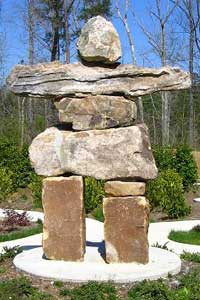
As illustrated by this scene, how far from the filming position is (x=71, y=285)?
5.68 metres

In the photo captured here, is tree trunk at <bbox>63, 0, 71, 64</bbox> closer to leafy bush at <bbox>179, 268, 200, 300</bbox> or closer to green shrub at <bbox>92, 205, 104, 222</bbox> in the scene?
green shrub at <bbox>92, 205, 104, 222</bbox>

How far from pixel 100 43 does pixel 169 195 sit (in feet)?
18.8

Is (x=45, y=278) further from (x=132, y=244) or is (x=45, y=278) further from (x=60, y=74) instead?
(x=60, y=74)

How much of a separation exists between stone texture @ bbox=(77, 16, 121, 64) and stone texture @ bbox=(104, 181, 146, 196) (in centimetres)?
138

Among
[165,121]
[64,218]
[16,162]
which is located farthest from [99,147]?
[165,121]

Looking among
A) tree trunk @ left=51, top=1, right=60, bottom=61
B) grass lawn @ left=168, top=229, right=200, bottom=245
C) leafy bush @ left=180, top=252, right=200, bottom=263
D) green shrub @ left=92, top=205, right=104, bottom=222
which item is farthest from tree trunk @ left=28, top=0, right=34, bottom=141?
leafy bush @ left=180, top=252, right=200, bottom=263

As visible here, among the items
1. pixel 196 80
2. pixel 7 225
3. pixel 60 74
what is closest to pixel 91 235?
pixel 7 225

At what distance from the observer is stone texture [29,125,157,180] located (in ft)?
20.3

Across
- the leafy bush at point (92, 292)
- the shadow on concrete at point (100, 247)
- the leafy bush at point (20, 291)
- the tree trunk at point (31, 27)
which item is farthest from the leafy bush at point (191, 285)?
the tree trunk at point (31, 27)

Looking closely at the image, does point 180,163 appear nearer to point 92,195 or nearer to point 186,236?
point 92,195

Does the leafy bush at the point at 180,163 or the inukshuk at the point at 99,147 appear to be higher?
the inukshuk at the point at 99,147

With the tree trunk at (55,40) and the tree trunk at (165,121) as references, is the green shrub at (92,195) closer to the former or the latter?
the tree trunk at (165,121)

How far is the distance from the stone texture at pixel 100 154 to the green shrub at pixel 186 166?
820cm

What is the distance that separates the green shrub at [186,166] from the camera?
47.1 ft
